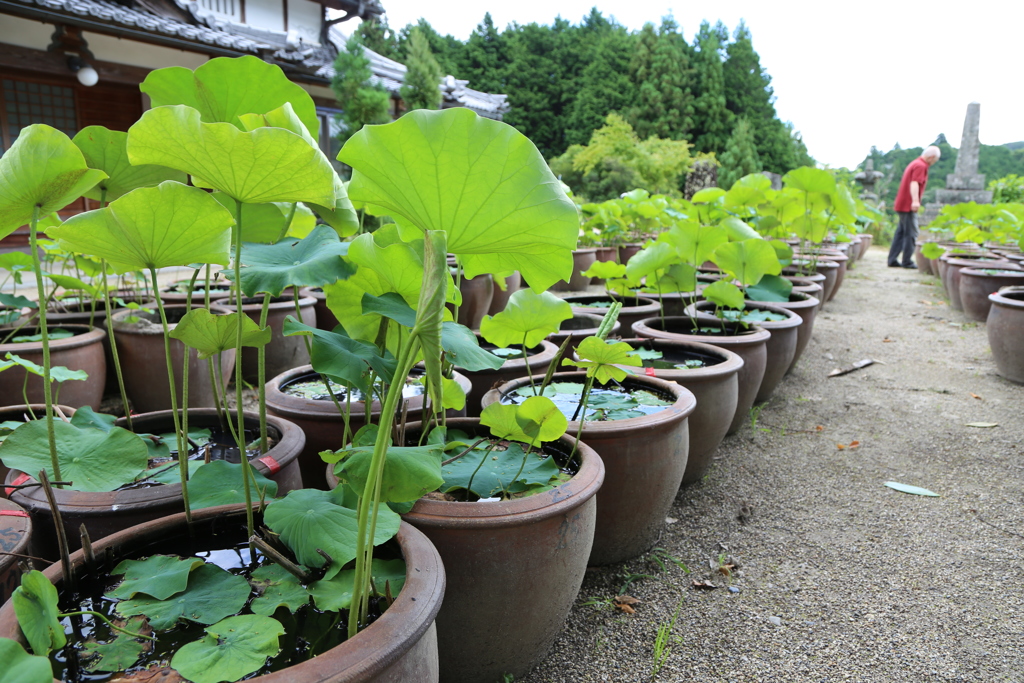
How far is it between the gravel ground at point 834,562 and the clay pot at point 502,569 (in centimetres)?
15

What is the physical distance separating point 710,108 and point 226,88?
20.4 meters

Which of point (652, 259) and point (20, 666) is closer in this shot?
point (20, 666)

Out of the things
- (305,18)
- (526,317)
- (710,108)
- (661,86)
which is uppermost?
(661,86)

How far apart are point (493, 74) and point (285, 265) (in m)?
21.2

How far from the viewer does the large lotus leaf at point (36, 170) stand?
781mm

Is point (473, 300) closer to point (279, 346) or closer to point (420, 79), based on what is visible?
point (279, 346)

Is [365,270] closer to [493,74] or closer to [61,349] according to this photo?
[61,349]

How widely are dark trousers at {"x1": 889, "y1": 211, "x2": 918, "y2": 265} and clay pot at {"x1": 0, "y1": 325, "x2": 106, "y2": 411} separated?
854 centimetres

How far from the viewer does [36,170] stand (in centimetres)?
79

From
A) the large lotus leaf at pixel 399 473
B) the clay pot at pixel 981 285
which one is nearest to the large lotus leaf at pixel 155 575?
the large lotus leaf at pixel 399 473

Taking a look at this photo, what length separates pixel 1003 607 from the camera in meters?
1.45

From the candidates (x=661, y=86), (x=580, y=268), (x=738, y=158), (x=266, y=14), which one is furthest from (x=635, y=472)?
(x=661, y=86)

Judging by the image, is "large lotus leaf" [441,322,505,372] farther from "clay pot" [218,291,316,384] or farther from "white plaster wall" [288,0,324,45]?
"white plaster wall" [288,0,324,45]

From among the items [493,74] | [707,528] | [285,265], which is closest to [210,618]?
[285,265]
